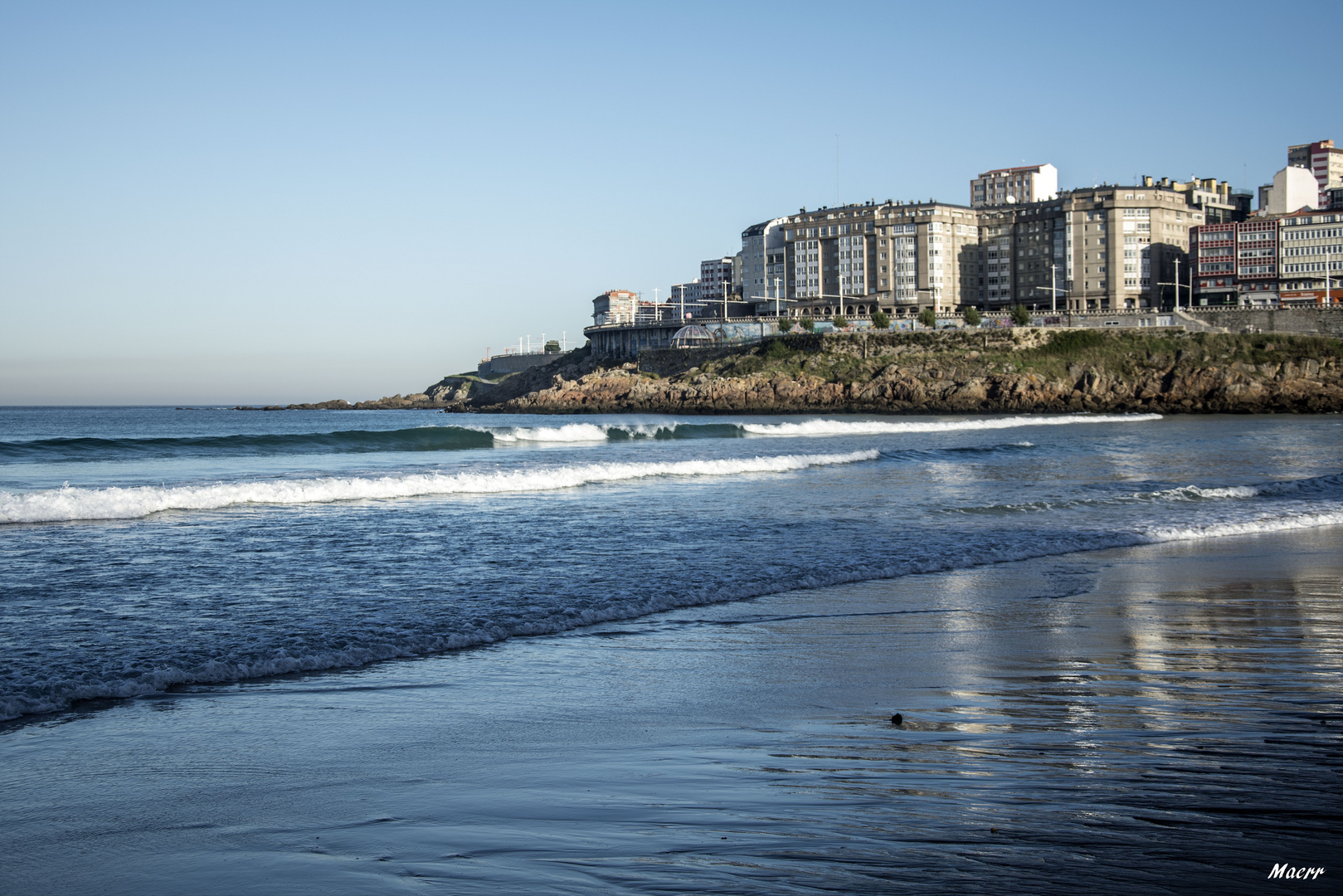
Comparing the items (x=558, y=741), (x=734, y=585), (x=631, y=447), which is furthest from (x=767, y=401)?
(x=558, y=741)

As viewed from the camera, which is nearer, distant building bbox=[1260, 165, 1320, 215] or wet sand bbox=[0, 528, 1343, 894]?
wet sand bbox=[0, 528, 1343, 894]

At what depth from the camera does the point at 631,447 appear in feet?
122

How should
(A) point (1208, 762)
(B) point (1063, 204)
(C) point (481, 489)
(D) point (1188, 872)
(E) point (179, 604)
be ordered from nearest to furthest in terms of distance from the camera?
(D) point (1188, 872) < (A) point (1208, 762) < (E) point (179, 604) < (C) point (481, 489) < (B) point (1063, 204)

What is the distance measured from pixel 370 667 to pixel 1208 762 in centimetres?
518

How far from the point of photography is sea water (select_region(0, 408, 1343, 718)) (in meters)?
7.41

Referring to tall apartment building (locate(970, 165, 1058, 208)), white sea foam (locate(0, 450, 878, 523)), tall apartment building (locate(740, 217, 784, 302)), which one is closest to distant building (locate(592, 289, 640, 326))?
tall apartment building (locate(740, 217, 784, 302))

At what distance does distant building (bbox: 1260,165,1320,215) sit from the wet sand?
128831 mm

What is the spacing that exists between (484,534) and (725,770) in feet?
30.5

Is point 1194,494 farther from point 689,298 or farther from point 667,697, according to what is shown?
point 689,298

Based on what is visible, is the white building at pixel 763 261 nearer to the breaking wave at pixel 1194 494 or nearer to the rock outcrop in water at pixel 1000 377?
the rock outcrop in water at pixel 1000 377

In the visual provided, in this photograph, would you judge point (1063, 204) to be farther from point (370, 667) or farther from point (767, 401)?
point (370, 667)

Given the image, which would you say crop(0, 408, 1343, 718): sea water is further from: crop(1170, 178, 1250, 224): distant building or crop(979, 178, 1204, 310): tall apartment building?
crop(1170, 178, 1250, 224): distant building

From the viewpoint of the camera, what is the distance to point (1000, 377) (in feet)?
245

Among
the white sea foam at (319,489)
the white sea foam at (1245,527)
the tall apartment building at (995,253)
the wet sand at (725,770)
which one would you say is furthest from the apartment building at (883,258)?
the wet sand at (725,770)
